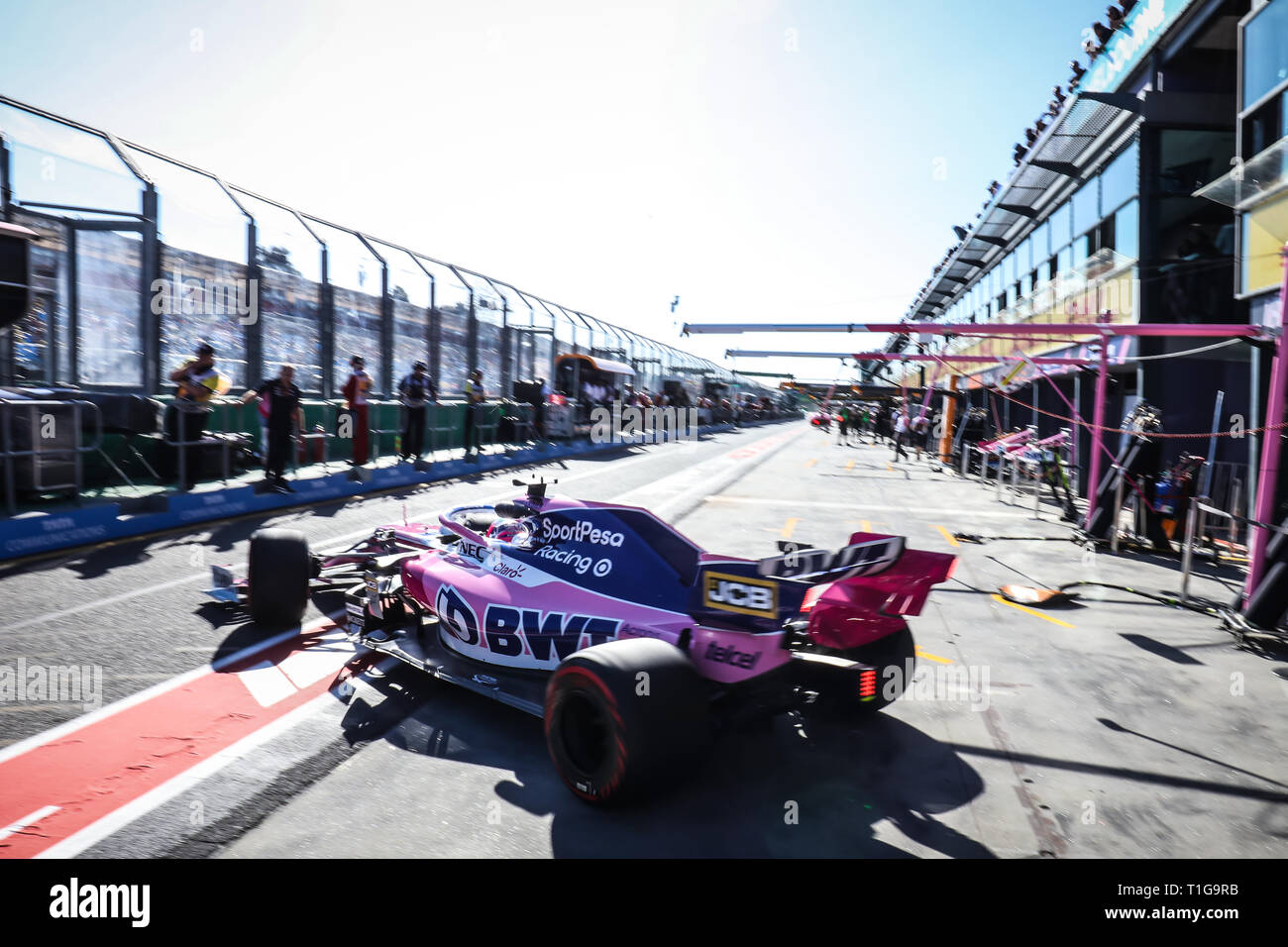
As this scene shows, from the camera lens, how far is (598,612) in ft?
13.9

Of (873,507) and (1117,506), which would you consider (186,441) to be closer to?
(873,507)

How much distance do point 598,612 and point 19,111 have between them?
35.3 ft

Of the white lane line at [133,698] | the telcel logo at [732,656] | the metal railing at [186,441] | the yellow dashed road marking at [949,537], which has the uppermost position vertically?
the metal railing at [186,441]

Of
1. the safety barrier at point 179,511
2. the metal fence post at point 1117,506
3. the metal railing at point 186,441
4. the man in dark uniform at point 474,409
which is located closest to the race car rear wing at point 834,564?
the safety barrier at point 179,511

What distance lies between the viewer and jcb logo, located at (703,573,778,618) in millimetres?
3635

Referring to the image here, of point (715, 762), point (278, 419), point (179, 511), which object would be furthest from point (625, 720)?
point (278, 419)

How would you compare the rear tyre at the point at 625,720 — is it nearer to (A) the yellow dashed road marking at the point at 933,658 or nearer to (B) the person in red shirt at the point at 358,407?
(A) the yellow dashed road marking at the point at 933,658

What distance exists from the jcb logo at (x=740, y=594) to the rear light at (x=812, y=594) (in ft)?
0.85

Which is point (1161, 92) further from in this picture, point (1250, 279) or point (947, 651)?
point (947, 651)

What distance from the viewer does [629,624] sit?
405cm

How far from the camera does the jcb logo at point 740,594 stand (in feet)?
11.9

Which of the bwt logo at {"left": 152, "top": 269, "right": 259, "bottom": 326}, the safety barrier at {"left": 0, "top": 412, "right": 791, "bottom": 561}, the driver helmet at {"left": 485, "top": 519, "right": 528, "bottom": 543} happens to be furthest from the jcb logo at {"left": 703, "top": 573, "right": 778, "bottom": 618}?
the bwt logo at {"left": 152, "top": 269, "right": 259, "bottom": 326}

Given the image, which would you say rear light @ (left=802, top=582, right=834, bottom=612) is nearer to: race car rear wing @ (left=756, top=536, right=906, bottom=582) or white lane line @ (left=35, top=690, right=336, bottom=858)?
race car rear wing @ (left=756, top=536, right=906, bottom=582)
